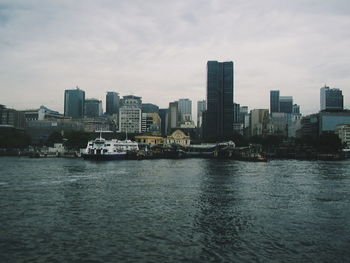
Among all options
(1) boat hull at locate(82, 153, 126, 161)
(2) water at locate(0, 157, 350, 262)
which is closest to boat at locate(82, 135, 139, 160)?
(1) boat hull at locate(82, 153, 126, 161)

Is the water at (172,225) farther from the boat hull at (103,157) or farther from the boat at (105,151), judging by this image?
the boat at (105,151)

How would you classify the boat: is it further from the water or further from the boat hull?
the water

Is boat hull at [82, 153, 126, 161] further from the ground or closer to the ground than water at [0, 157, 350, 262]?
further from the ground

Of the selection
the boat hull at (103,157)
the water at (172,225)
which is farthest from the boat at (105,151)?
the water at (172,225)

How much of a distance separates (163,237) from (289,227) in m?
9.65

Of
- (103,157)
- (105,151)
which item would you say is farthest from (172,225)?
(105,151)

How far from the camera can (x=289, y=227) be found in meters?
27.8

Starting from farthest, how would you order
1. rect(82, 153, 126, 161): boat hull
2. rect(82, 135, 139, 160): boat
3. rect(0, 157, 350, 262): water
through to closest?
rect(82, 135, 139, 160): boat
rect(82, 153, 126, 161): boat hull
rect(0, 157, 350, 262): water

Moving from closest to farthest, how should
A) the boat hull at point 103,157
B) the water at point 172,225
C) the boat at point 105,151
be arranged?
the water at point 172,225 → the boat hull at point 103,157 → the boat at point 105,151

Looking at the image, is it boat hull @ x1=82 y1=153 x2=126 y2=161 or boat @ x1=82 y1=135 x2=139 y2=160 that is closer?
boat hull @ x1=82 y1=153 x2=126 y2=161

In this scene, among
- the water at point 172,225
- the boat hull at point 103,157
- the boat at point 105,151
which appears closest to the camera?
the water at point 172,225

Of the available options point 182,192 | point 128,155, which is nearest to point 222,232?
point 182,192

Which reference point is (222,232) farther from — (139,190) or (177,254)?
(139,190)

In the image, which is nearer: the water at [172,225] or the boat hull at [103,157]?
the water at [172,225]
